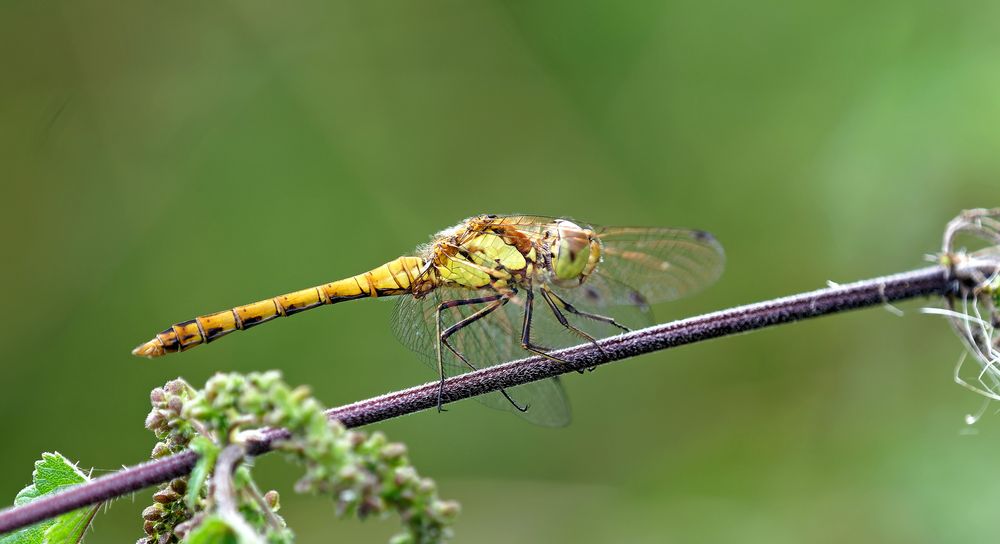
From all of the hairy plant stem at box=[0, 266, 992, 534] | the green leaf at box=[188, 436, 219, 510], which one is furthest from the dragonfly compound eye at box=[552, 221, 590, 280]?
the green leaf at box=[188, 436, 219, 510]

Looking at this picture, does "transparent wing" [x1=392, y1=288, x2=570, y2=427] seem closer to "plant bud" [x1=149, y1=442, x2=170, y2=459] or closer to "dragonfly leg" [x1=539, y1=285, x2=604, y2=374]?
"dragonfly leg" [x1=539, y1=285, x2=604, y2=374]

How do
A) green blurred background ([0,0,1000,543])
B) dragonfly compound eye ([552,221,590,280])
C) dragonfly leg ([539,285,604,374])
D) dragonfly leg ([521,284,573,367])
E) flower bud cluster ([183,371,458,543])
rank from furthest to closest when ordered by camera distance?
1. green blurred background ([0,0,1000,543])
2. dragonfly compound eye ([552,221,590,280])
3. dragonfly leg ([539,285,604,374])
4. dragonfly leg ([521,284,573,367])
5. flower bud cluster ([183,371,458,543])

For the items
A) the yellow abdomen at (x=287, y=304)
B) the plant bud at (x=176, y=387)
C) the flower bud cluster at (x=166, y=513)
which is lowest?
the flower bud cluster at (x=166, y=513)

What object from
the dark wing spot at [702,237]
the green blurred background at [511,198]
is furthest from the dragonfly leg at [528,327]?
the green blurred background at [511,198]

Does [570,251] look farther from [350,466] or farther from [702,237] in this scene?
[350,466]

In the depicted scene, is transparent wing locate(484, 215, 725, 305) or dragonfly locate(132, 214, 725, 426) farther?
transparent wing locate(484, 215, 725, 305)

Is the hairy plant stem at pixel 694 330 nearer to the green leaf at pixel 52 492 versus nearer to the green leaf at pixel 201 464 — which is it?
the green leaf at pixel 201 464

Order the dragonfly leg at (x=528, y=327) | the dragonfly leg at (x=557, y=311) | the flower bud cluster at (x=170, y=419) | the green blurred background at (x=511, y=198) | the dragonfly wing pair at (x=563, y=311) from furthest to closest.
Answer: the green blurred background at (x=511, y=198) < the dragonfly wing pair at (x=563, y=311) < the dragonfly leg at (x=557, y=311) < the dragonfly leg at (x=528, y=327) < the flower bud cluster at (x=170, y=419)

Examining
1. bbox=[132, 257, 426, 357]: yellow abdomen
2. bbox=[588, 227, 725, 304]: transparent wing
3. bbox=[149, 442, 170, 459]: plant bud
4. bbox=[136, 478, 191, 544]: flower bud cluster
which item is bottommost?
bbox=[136, 478, 191, 544]: flower bud cluster
